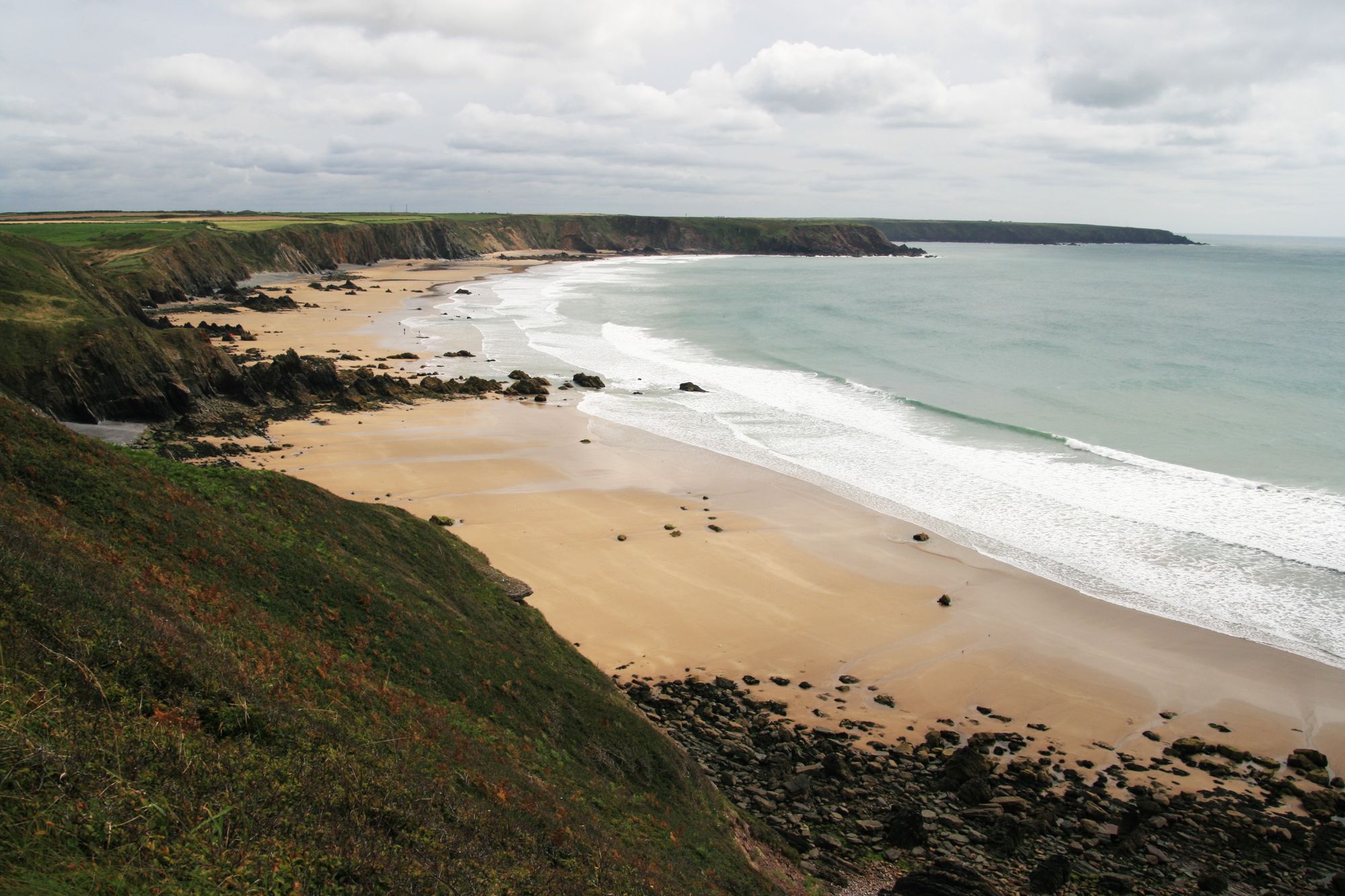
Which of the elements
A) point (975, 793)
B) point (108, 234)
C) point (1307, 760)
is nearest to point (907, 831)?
point (975, 793)

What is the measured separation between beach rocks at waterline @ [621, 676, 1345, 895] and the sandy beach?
0.69m

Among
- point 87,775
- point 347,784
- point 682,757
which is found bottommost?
point 682,757

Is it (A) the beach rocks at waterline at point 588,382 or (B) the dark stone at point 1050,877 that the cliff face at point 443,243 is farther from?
(B) the dark stone at point 1050,877

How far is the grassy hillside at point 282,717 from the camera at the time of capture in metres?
5.23

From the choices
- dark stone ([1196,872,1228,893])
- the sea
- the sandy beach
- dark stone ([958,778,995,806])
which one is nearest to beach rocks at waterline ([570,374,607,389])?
the sea

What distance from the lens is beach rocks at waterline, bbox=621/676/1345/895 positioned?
1093 centimetres

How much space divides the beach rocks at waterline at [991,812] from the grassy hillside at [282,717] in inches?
76.6

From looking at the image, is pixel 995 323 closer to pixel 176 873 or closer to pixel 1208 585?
pixel 1208 585

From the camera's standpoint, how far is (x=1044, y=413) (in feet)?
126

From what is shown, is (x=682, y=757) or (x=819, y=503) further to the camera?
(x=819, y=503)

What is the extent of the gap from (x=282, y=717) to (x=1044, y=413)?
37.5 m

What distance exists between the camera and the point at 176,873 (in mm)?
4867

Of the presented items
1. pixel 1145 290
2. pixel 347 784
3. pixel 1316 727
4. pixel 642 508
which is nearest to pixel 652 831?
pixel 347 784

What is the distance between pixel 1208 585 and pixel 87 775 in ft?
72.8
